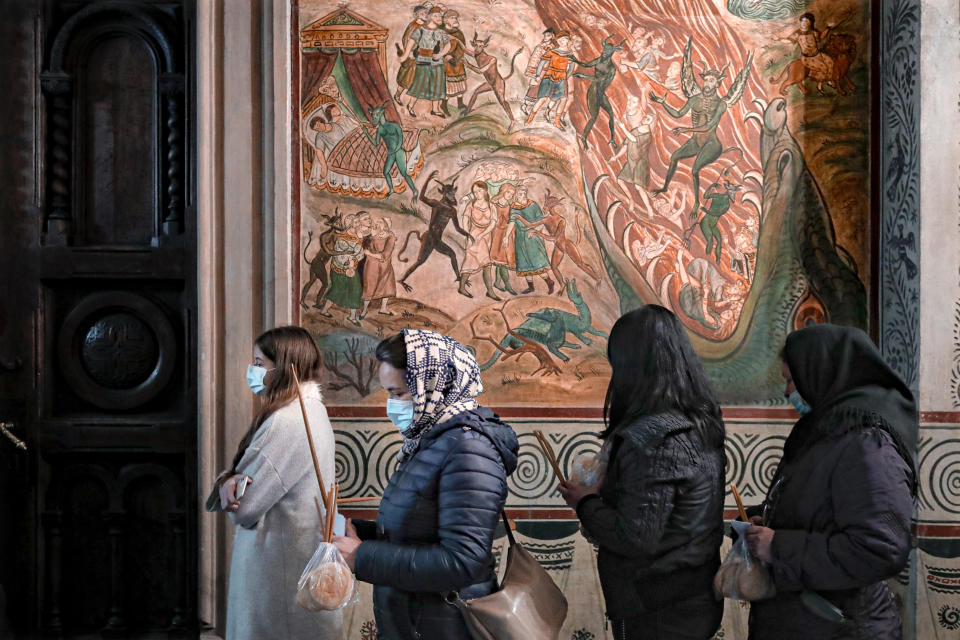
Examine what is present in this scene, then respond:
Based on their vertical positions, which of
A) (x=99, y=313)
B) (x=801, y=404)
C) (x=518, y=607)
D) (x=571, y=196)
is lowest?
(x=518, y=607)

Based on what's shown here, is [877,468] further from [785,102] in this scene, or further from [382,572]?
Result: [785,102]

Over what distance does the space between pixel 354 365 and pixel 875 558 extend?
2768mm

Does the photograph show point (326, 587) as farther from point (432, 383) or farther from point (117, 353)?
point (117, 353)

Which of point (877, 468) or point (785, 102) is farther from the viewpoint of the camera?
point (785, 102)

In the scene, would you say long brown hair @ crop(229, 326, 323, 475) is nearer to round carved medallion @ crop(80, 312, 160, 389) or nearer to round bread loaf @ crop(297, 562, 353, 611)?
round bread loaf @ crop(297, 562, 353, 611)

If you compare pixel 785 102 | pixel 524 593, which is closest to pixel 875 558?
pixel 524 593

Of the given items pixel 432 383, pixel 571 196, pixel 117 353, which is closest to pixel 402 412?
pixel 432 383

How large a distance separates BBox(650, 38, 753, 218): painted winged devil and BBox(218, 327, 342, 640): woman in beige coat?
2.50m

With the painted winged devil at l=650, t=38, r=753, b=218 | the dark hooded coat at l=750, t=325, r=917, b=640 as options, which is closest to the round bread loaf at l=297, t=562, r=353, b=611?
the dark hooded coat at l=750, t=325, r=917, b=640

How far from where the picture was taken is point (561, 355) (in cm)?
446

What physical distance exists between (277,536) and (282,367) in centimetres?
64

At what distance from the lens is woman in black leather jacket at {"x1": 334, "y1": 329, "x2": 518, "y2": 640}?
2.30 m

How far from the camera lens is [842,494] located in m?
2.38

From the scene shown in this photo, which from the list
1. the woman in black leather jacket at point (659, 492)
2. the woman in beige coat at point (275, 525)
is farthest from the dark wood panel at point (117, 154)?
the woman in black leather jacket at point (659, 492)
